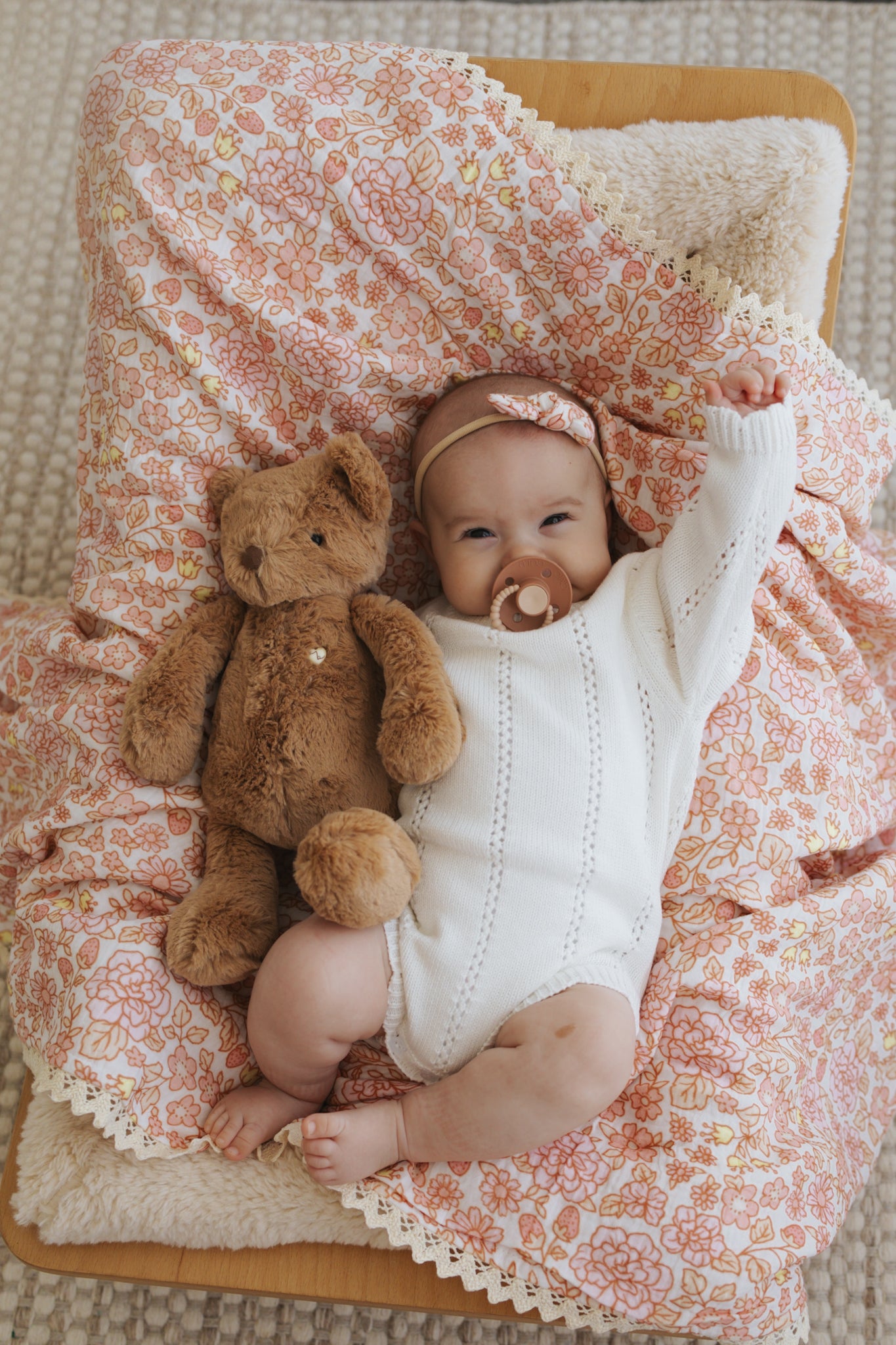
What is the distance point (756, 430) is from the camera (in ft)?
3.22

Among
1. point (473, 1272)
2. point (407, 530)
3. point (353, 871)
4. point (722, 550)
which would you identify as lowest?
point (473, 1272)

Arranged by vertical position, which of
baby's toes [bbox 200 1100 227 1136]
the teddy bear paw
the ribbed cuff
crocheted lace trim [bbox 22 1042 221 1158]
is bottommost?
baby's toes [bbox 200 1100 227 1136]

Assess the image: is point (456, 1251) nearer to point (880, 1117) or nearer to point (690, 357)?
point (880, 1117)

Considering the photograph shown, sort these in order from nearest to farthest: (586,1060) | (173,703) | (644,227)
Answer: (586,1060) < (173,703) < (644,227)

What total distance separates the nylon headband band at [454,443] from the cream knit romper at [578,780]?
0.13m

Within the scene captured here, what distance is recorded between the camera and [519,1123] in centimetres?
93

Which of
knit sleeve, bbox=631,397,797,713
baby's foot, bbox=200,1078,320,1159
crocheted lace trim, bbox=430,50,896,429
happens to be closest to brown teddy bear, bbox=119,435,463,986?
baby's foot, bbox=200,1078,320,1159

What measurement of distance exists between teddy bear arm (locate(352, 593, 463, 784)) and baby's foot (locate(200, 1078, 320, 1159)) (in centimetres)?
32

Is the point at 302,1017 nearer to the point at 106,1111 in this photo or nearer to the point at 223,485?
the point at 106,1111

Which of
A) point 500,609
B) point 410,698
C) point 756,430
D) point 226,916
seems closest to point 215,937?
point 226,916

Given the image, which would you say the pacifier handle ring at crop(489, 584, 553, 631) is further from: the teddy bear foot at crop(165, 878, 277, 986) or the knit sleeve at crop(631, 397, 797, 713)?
the teddy bear foot at crop(165, 878, 277, 986)

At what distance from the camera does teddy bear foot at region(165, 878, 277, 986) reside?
100cm

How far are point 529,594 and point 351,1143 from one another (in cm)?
51

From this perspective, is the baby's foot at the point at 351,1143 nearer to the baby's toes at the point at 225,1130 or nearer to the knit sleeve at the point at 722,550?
the baby's toes at the point at 225,1130
